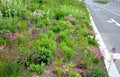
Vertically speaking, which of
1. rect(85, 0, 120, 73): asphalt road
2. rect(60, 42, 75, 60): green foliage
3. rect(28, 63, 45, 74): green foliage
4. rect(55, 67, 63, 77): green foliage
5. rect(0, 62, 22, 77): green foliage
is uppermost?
rect(0, 62, 22, 77): green foliage

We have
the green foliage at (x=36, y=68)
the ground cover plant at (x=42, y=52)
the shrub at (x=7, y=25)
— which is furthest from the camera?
the shrub at (x=7, y=25)

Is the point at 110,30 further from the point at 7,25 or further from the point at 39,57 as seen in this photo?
the point at 39,57

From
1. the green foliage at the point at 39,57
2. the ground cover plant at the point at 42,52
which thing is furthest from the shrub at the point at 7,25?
the green foliage at the point at 39,57

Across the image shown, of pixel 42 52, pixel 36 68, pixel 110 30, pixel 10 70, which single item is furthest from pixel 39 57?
pixel 110 30

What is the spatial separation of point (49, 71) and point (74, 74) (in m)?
0.66

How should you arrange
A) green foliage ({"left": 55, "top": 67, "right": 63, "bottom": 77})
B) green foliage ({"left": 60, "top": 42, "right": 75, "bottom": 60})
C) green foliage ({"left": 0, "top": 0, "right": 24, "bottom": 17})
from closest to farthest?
green foliage ({"left": 55, "top": 67, "right": 63, "bottom": 77})
green foliage ({"left": 60, "top": 42, "right": 75, "bottom": 60})
green foliage ({"left": 0, "top": 0, "right": 24, "bottom": 17})

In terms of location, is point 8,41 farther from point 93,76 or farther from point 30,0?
point 30,0

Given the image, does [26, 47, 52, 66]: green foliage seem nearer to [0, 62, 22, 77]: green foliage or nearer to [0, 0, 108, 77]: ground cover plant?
[0, 0, 108, 77]: ground cover plant

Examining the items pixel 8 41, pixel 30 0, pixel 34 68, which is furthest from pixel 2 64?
pixel 30 0

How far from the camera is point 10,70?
5.02m

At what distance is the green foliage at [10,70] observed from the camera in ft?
16.4

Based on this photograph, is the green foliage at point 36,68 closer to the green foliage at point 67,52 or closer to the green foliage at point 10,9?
the green foliage at point 67,52

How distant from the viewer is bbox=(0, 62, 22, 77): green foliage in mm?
4996

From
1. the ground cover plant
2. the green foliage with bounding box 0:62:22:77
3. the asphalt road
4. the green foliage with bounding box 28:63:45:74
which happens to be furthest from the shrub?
the asphalt road
